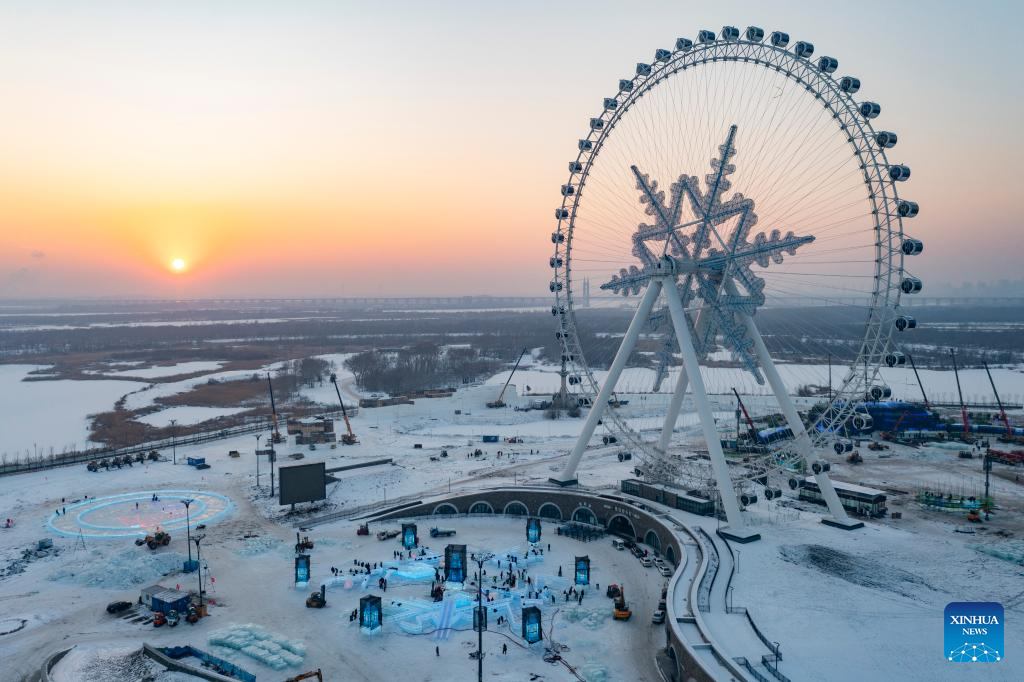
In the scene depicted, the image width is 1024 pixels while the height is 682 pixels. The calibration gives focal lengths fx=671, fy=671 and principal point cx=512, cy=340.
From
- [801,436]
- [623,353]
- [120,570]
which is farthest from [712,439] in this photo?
[120,570]

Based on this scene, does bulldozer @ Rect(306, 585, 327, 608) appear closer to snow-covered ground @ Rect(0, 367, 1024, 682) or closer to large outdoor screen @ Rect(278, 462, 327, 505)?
snow-covered ground @ Rect(0, 367, 1024, 682)

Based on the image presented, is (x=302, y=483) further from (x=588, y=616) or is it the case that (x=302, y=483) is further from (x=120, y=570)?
(x=588, y=616)

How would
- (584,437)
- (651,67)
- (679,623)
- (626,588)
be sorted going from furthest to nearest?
(584,437)
(651,67)
(626,588)
(679,623)

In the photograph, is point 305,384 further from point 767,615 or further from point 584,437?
point 767,615

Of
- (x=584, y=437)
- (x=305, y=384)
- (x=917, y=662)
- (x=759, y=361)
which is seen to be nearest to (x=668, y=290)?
(x=759, y=361)

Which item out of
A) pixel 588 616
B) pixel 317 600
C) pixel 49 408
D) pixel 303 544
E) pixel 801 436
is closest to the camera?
pixel 588 616

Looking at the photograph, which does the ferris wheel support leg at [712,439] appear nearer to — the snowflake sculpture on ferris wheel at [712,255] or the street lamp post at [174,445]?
the snowflake sculpture on ferris wheel at [712,255]
